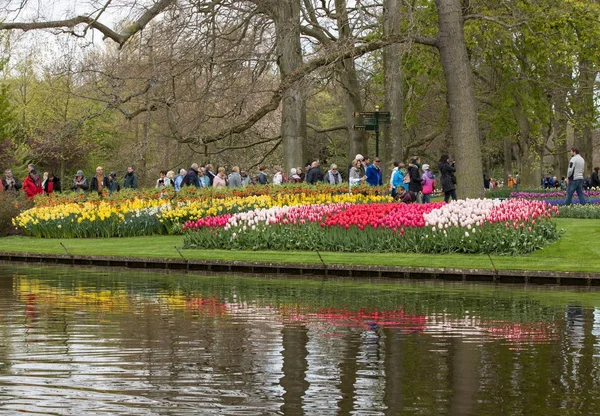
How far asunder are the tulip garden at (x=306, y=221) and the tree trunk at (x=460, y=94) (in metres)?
1.96

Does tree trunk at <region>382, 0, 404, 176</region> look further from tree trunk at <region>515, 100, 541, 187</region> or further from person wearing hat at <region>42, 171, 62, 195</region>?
person wearing hat at <region>42, 171, 62, 195</region>

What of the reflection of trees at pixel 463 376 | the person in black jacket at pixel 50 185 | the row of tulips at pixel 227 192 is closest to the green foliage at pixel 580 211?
the row of tulips at pixel 227 192

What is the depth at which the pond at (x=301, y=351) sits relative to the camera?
310 inches

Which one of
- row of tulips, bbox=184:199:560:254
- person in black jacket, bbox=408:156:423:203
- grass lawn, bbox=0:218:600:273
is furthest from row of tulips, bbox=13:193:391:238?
row of tulips, bbox=184:199:560:254

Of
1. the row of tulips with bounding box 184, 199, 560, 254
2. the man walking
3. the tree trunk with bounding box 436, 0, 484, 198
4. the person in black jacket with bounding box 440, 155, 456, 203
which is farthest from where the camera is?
the person in black jacket with bounding box 440, 155, 456, 203

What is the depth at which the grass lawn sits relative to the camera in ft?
64.3

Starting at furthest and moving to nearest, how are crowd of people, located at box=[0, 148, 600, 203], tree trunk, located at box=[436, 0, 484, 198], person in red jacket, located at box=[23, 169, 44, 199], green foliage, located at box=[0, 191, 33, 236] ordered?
→ person in red jacket, located at box=[23, 169, 44, 199]
green foliage, located at box=[0, 191, 33, 236]
crowd of people, located at box=[0, 148, 600, 203]
tree trunk, located at box=[436, 0, 484, 198]

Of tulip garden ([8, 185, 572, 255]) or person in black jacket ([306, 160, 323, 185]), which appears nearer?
tulip garden ([8, 185, 572, 255])

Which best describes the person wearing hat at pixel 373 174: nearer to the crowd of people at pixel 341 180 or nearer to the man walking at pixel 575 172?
the crowd of people at pixel 341 180

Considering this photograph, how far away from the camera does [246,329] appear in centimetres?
1193

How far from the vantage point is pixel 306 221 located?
24.0 m

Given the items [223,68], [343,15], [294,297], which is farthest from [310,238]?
[343,15]

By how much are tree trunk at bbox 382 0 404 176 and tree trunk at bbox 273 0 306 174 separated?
2757 millimetres

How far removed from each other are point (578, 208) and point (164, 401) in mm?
22932
